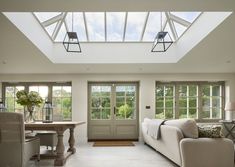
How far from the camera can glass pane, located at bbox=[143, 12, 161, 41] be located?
21.7 ft

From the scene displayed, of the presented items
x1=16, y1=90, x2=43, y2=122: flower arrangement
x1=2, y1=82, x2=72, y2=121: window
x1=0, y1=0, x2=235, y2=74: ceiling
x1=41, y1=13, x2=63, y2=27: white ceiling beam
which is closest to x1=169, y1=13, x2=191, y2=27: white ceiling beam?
x1=0, y1=0, x2=235, y2=74: ceiling

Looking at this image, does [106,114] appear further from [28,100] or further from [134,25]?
[28,100]

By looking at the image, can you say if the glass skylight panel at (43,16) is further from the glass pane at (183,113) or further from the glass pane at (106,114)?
the glass pane at (183,113)

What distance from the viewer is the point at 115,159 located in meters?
5.57

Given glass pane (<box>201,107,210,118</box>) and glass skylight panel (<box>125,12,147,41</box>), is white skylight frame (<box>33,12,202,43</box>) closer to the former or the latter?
glass skylight panel (<box>125,12,147,41</box>)

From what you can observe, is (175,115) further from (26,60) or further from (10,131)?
(10,131)

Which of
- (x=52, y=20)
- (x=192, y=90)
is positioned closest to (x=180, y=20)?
(x=52, y=20)

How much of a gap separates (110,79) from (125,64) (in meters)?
1.29

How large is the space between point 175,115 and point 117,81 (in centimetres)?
211

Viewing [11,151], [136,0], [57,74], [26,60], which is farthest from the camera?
[57,74]

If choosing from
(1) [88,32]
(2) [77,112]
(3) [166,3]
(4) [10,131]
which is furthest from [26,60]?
(3) [166,3]

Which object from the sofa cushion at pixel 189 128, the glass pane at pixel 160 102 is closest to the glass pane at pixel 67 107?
the glass pane at pixel 160 102

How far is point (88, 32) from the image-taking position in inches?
277

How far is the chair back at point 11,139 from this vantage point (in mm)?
4121
